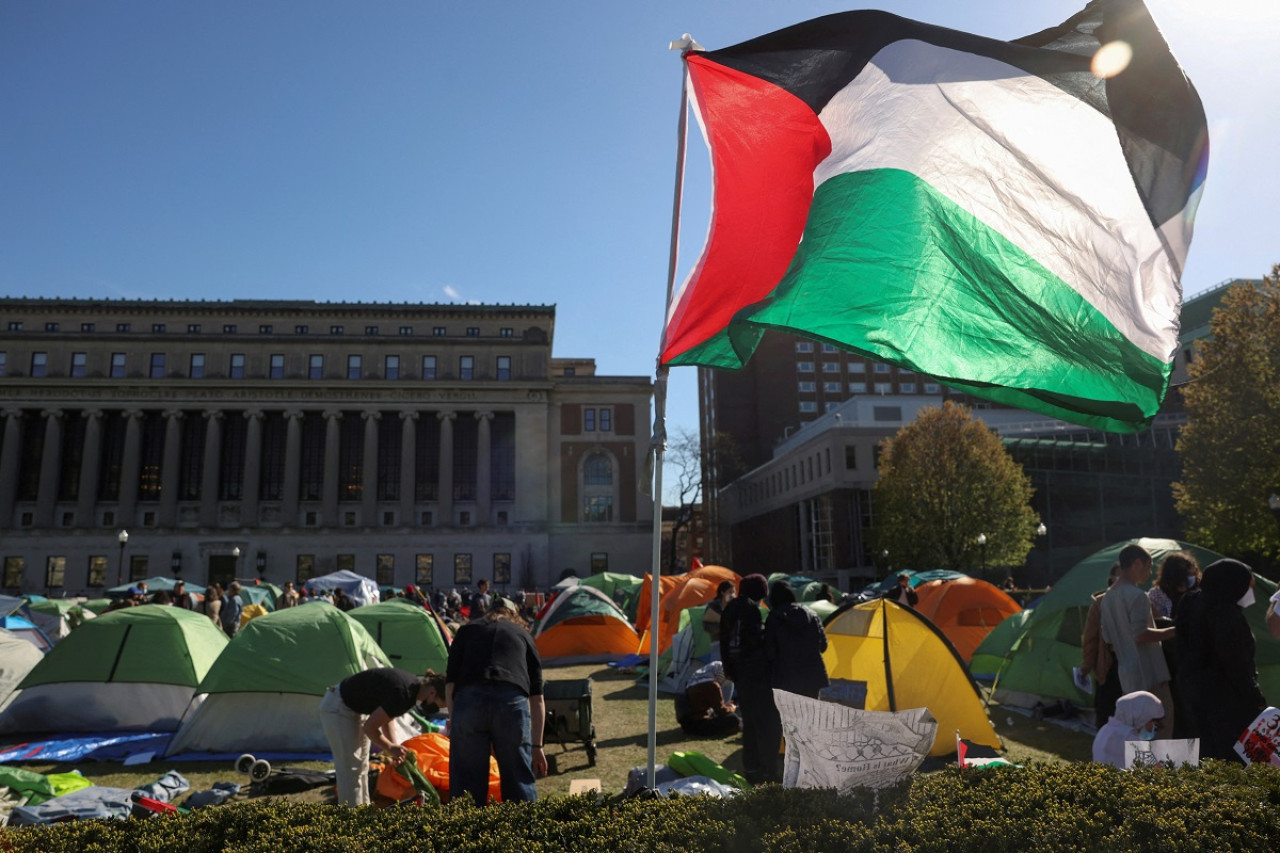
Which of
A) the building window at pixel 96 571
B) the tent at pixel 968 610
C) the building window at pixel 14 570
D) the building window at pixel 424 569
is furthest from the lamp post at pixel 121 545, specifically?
the tent at pixel 968 610

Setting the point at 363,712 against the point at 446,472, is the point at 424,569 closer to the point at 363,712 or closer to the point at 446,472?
the point at 446,472

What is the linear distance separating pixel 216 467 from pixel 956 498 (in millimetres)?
53018

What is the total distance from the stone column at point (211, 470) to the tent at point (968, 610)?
197 ft

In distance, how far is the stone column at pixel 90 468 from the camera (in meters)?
63.3

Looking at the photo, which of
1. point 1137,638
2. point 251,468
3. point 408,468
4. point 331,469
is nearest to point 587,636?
point 1137,638

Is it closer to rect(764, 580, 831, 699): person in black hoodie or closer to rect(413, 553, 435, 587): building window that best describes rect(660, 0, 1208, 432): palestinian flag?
rect(764, 580, 831, 699): person in black hoodie

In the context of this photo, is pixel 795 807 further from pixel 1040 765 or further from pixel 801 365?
pixel 801 365

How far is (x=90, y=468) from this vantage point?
63906 mm

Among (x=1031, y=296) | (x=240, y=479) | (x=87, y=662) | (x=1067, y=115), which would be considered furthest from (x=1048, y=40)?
(x=240, y=479)

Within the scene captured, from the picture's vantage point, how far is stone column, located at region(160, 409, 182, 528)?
63.5 m

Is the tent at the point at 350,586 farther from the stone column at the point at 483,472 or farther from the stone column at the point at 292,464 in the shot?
the stone column at the point at 292,464

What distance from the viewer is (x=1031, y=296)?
5.12 m

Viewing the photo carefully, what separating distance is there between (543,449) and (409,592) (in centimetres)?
3960

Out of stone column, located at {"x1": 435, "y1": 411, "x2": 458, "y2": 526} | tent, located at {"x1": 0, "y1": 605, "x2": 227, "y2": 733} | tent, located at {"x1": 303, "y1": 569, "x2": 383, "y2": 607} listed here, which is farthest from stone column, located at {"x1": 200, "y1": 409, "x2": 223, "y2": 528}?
tent, located at {"x1": 0, "y1": 605, "x2": 227, "y2": 733}
